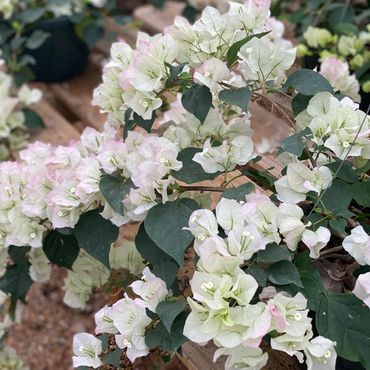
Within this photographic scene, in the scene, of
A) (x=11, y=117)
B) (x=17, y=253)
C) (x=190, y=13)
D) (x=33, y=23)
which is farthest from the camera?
(x=190, y=13)

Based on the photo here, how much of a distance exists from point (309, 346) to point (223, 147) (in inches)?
10.3

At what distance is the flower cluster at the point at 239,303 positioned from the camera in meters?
0.70

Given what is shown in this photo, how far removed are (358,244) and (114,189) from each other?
30 centimetres

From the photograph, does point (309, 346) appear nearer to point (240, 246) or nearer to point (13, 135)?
point (240, 246)

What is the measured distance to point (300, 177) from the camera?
2.72ft

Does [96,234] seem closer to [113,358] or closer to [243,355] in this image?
[113,358]

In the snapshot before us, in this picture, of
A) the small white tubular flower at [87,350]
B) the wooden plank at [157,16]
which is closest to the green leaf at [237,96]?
the small white tubular flower at [87,350]

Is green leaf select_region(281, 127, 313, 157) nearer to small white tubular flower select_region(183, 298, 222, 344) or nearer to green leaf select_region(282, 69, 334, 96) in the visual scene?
green leaf select_region(282, 69, 334, 96)

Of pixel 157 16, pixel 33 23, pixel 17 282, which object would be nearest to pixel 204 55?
pixel 17 282

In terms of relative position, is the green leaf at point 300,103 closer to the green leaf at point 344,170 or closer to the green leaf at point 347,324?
the green leaf at point 344,170

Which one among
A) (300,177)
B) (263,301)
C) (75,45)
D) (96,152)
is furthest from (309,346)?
(75,45)

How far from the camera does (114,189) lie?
2.93 ft

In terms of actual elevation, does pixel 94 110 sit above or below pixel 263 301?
below

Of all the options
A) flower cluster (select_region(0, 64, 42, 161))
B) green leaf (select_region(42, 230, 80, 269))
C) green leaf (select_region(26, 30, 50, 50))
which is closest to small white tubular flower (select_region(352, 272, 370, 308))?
green leaf (select_region(42, 230, 80, 269))
